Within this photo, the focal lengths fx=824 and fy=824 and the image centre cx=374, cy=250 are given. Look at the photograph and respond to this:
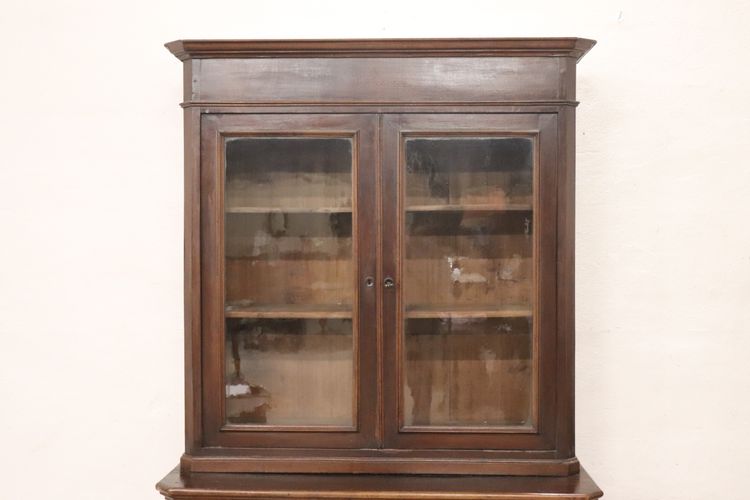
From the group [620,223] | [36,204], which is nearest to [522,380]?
[620,223]

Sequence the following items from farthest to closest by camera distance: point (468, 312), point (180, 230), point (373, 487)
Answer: point (180, 230) < point (468, 312) < point (373, 487)

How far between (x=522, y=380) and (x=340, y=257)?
0.49m

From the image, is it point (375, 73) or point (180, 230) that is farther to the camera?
point (180, 230)

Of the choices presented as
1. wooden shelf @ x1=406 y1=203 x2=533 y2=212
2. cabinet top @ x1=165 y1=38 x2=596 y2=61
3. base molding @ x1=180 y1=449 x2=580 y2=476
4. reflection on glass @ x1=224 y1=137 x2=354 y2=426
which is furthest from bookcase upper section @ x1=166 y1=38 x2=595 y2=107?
base molding @ x1=180 y1=449 x2=580 y2=476

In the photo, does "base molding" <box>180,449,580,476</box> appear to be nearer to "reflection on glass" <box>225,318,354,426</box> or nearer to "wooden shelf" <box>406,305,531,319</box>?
"reflection on glass" <box>225,318,354,426</box>

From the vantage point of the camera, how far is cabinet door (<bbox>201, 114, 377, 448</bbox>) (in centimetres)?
182

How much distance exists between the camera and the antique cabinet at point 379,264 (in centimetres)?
179

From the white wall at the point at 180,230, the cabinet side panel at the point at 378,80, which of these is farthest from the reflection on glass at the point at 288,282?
the white wall at the point at 180,230

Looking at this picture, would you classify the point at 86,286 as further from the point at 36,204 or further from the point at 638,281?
→ the point at 638,281

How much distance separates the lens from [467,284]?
1.86 metres

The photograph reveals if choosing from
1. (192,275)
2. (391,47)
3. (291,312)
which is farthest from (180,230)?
(391,47)

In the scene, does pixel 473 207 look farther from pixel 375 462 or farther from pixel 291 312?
pixel 375 462

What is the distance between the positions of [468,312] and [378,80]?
1.81 feet

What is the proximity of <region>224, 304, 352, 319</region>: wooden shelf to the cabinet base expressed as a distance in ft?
1.15
